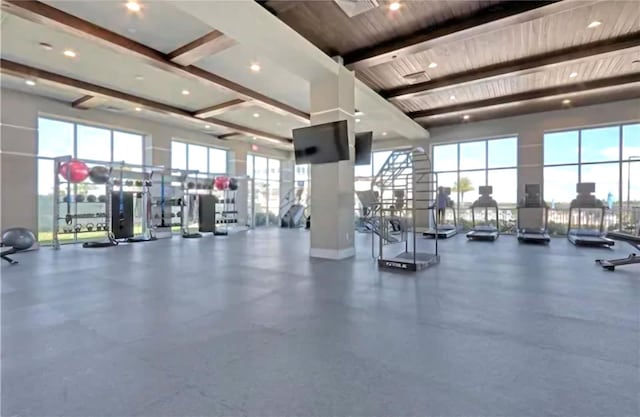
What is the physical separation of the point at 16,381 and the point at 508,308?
165 inches

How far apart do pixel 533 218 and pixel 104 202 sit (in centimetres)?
1519

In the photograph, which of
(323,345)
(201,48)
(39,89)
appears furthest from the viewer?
(39,89)

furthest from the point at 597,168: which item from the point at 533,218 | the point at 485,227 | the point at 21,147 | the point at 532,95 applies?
the point at 21,147

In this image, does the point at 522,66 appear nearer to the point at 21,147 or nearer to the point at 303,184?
the point at 303,184

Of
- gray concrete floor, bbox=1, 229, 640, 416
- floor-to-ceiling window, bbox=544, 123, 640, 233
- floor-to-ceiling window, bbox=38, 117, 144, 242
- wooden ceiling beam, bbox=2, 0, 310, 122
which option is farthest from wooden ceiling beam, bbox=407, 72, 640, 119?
floor-to-ceiling window, bbox=38, 117, 144, 242

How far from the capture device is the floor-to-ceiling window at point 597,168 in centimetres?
1014

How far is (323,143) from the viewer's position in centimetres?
653

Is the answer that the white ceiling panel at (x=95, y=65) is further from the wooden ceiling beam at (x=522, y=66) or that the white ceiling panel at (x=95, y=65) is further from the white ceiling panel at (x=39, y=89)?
the wooden ceiling beam at (x=522, y=66)

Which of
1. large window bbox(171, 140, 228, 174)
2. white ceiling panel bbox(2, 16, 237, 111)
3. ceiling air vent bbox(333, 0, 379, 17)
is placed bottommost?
large window bbox(171, 140, 228, 174)

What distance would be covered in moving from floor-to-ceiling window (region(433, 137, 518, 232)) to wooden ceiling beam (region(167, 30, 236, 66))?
911 cm

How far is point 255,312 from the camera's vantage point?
3.21 meters

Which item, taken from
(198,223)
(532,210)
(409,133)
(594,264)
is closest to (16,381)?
(594,264)

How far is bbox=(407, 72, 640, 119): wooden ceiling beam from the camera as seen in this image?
822cm

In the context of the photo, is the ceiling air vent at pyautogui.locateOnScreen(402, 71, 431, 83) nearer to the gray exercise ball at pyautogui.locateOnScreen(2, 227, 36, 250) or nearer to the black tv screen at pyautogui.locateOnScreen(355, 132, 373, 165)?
the black tv screen at pyautogui.locateOnScreen(355, 132, 373, 165)
